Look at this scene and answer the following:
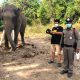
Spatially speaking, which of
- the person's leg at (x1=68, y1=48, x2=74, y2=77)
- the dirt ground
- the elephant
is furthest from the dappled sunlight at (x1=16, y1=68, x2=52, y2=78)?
the elephant

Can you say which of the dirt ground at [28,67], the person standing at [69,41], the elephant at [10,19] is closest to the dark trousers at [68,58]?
the person standing at [69,41]

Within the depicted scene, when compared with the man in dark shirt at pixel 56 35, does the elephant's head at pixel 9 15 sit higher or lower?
higher

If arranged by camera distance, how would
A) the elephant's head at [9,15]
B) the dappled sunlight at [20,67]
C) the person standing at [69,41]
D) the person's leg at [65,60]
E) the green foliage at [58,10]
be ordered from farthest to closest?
1. the green foliage at [58,10]
2. the elephant's head at [9,15]
3. the dappled sunlight at [20,67]
4. the person's leg at [65,60]
5. the person standing at [69,41]

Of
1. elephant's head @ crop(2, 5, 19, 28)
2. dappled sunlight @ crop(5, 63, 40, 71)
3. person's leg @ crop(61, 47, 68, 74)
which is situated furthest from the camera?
elephant's head @ crop(2, 5, 19, 28)

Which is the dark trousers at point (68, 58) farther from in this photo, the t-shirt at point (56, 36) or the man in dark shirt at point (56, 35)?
the t-shirt at point (56, 36)

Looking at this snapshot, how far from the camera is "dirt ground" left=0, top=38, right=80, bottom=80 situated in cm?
862

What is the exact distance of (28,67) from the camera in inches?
373

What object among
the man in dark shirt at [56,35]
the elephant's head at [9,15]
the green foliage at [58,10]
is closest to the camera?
the man in dark shirt at [56,35]

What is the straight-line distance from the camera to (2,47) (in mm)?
12656

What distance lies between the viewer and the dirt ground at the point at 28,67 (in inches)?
340

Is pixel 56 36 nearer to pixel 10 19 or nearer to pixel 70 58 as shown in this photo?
pixel 70 58

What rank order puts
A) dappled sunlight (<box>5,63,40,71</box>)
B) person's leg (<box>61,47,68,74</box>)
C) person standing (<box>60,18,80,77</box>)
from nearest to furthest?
person standing (<box>60,18,80,77</box>), person's leg (<box>61,47,68,74</box>), dappled sunlight (<box>5,63,40,71</box>)

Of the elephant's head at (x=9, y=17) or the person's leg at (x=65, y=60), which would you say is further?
the elephant's head at (x=9, y=17)

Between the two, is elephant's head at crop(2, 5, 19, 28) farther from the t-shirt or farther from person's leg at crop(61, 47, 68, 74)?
person's leg at crop(61, 47, 68, 74)
